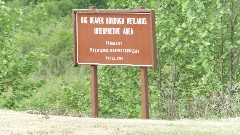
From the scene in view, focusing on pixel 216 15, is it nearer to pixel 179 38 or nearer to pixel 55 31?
pixel 179 38

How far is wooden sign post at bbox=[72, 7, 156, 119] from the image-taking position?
1270cm

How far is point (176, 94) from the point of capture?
15906 millimetres

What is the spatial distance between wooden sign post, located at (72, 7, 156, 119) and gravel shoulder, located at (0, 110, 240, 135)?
1.65m

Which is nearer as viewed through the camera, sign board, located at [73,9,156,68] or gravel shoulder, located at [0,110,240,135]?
gravel shoulder, located at [0,110,240,135]

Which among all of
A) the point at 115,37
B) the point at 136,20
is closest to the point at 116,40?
the point at 115,37

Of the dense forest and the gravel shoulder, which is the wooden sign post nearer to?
the dense forest

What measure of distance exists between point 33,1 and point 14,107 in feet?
82.3

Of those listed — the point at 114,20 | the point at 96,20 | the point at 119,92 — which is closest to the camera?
the point at 114,20

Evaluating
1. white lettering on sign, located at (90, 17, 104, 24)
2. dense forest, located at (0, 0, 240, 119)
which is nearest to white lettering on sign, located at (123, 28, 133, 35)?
white lettering on sign, located at (90, 17, 104, 24)

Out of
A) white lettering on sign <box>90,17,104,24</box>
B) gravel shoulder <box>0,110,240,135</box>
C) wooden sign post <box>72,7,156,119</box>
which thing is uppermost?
white lettering on sign <box>90,17,104,24</box>

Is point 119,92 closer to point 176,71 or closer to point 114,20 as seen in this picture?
point 176,71

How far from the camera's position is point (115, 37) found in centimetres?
1302

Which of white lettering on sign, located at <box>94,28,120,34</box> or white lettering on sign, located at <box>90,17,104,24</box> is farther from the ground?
white lettering on sign, located at <box>90,17,104,24</box>

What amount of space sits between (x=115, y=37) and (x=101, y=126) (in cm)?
265
